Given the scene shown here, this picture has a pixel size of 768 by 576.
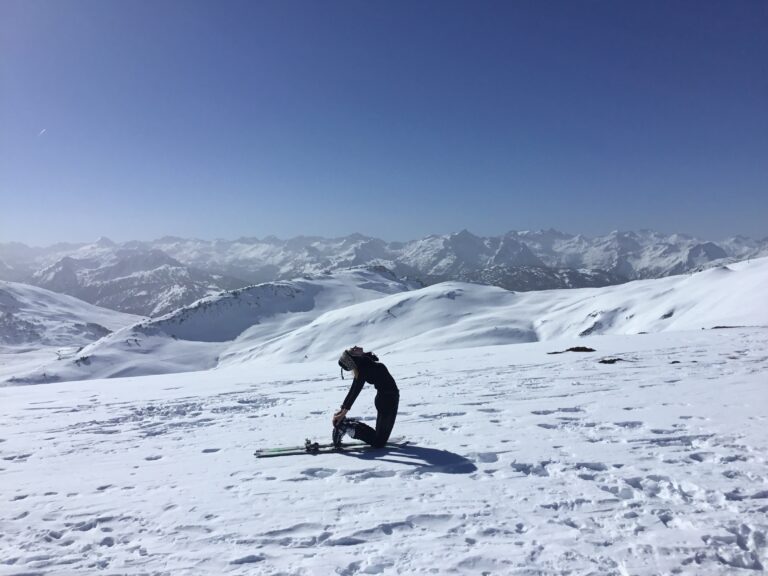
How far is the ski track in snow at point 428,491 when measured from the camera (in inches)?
208

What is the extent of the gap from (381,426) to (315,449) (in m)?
1.37

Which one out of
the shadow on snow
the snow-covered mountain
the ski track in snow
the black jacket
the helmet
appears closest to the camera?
the ski track in snow

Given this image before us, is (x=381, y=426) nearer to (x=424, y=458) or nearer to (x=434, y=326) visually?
(x=424, y=458)

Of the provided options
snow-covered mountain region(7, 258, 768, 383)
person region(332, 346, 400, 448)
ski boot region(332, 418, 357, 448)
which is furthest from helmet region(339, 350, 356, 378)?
snow-covered mountain region(7, 258, 768, 383)

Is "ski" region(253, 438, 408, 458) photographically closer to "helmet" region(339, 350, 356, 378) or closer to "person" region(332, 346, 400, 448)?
"person" region(332, 346, 400, 448)

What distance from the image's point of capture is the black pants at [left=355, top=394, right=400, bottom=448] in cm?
924

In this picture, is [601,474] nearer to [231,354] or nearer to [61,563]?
[61,563]

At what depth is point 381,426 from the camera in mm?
9312

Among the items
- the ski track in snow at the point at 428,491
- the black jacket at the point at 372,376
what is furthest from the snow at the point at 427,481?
the black jacket at the point at 372,376

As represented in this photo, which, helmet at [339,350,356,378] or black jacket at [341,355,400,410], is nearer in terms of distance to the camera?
black jacket at [341,355,400,410]

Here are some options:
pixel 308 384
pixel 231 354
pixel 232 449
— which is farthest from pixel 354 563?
pixel 231 354

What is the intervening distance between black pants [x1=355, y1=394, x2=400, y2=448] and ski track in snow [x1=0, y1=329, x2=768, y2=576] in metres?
0.31

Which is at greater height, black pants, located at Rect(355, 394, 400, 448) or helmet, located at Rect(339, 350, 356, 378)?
helmet, located at Rect(339, 350, 356, 378)

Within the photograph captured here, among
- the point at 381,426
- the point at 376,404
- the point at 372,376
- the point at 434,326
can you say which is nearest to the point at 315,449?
the point at 381,426
